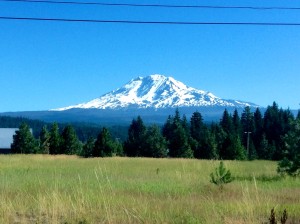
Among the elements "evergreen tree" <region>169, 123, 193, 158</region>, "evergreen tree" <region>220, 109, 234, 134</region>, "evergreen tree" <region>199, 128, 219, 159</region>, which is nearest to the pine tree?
"evergreen tree" <region>169, 123, 193, 158</region>

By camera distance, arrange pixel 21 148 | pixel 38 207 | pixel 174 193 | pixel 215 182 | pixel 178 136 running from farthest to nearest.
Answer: pixel 178 136, pixel 21 148, pixel 215 182, pixel 174 193, pixel 38 207

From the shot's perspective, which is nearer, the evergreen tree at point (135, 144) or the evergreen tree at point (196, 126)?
the evergreen tree at point (135, 144)

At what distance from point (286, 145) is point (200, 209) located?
11762mm

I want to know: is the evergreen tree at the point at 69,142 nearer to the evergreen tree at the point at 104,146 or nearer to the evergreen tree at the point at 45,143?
the evergreen tree at the point at 45,143

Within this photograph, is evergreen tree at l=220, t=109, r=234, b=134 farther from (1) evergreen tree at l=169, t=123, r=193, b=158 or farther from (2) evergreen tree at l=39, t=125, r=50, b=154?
(2) evergreen tree at l=39, t=125, r=50, b=154

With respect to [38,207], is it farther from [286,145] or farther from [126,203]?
[286,145]

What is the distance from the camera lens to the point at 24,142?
Answer: 7131cm

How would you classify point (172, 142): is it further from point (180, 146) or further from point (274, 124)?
point (274, 124)

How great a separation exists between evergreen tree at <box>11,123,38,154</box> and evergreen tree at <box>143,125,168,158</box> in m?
19.9


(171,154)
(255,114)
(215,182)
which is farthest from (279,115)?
(215,182)

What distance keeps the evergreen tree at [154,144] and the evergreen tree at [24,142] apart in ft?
65.3

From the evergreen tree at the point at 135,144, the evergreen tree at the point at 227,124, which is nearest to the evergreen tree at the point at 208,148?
the evergreen tree at the point at 135,144

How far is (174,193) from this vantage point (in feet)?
40.6

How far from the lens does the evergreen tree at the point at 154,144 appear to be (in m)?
82.1
